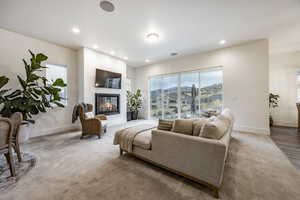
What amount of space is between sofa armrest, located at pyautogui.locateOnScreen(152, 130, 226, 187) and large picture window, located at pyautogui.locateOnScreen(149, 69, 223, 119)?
99.3 inches

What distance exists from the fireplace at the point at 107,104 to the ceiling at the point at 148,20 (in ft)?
6.53

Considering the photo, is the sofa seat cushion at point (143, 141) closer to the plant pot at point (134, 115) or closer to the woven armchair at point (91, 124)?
the woven armchair at point (91, 124)

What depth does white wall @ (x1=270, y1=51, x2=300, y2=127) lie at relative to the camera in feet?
15.2

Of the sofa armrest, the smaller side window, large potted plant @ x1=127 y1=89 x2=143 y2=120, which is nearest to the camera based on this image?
the sofa armrest

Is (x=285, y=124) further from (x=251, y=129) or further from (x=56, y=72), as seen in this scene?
(x=56, y=72)

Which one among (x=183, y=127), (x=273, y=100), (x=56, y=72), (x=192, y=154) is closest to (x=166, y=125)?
(x=183, y=127)

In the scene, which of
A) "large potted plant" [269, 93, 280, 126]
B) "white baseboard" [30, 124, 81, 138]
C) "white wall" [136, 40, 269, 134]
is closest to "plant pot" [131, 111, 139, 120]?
"white baseboard" [30, 124, 81, 138]

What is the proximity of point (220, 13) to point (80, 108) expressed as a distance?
4230 mm

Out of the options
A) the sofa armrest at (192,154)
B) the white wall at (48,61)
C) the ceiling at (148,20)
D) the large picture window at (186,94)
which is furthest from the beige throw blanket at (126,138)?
the white wall at (48,61)

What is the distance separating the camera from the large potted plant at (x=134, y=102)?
20.9 ft

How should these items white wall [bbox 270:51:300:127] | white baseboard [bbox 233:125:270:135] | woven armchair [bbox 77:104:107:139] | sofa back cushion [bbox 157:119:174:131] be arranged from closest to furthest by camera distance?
1. sofa back cushion [bbox 157:119:174:131]
2. woven armchair [bbox 77:104:107:139]
3. white baseboard [bbox 233:125:270:135]
4. white wall [bbox 270:51:300:127]

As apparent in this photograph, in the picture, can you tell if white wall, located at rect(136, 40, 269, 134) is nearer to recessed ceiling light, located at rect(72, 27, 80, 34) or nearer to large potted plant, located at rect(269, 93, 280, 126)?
large potted plant, located at rect(269, 93, 280, 126)

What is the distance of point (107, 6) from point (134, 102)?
4.53 meters

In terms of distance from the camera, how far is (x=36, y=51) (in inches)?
→ 144
